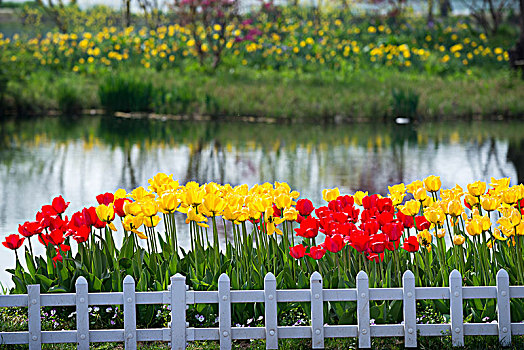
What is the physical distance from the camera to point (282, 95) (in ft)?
59.2

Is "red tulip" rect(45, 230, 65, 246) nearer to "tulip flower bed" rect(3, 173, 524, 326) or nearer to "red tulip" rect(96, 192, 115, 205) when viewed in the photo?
"tulip flower bed" rect(3, 173, 524, 326)

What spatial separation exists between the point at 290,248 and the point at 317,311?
0.47 metres

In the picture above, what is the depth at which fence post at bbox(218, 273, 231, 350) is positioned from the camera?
14.4ft

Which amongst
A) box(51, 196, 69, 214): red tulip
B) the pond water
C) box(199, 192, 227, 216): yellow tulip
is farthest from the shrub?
box(199, 192, 227, 216): yellow tulip

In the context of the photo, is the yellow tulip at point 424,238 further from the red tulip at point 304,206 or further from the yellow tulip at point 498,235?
the red tulip at point 304,206

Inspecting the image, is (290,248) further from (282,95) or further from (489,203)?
(282,95)

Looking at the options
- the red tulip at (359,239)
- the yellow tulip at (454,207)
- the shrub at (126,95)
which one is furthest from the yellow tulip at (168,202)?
the shrub at (126,95)

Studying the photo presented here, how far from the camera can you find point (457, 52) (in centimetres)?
2408

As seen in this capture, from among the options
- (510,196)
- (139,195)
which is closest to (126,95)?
(139,195)

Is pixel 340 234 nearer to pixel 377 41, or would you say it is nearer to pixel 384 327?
pixel 384 327

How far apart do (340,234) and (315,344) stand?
2.04 feet

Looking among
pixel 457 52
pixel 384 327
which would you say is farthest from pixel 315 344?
pixel 457 52

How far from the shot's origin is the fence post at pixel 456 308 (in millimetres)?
4461

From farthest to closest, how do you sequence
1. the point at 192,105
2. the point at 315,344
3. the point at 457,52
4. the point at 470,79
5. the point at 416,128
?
the point at 457,52, the point at 470,79, the point at 192,105, the point at 416,128, the point at 315,344
